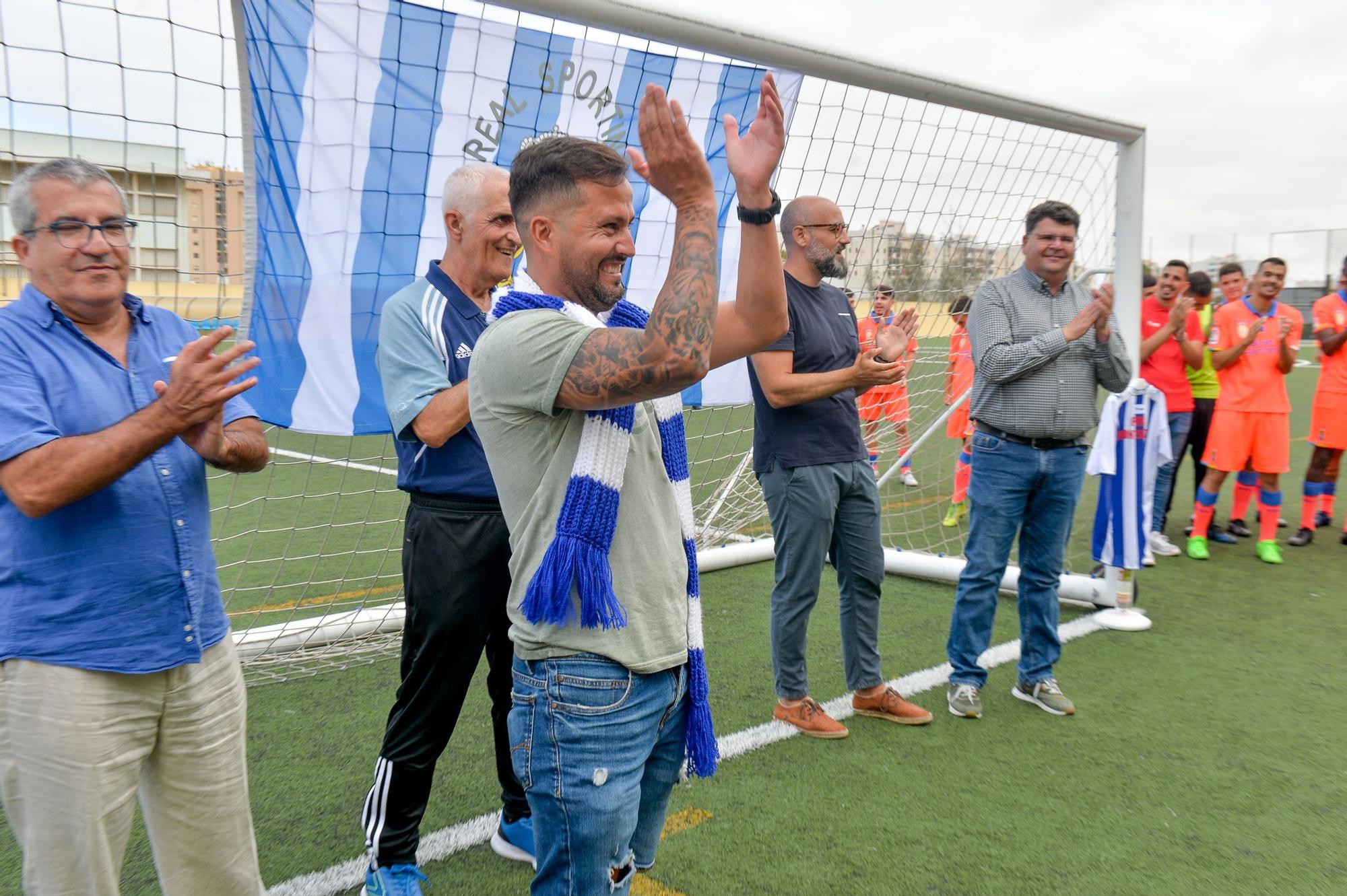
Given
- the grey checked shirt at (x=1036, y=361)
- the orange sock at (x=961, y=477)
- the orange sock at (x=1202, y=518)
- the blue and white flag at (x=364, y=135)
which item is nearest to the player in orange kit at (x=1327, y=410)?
the orange sock at (x=1202, y=518)

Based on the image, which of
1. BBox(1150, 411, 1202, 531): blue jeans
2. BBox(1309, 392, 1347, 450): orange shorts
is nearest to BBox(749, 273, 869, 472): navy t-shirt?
BBox(1150, 411, 1202, 531): blue jeans

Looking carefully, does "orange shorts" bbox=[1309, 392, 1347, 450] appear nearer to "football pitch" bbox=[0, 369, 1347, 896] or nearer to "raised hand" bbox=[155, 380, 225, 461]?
"football pitch" bbox=[0, 369, 1347, 896]

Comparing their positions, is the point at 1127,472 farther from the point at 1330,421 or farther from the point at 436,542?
the point at 436,542

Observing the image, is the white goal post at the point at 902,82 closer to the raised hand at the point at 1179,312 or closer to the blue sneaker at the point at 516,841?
the raised hand at the point at 1179,312

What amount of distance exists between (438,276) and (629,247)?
3.68 ft

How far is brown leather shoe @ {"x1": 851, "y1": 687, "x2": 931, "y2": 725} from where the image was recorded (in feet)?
13.4

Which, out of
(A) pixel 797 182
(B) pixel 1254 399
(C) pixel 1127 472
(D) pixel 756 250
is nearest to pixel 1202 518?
(B) pixel 1254 399

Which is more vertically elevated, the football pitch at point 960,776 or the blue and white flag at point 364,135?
the blue and white flag at point 364,135

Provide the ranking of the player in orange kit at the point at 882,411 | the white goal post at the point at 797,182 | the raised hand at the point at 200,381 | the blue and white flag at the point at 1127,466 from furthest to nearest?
the player in orange kit at the point at 882,411 → the blue and white flag at the point at 1127,466 → the white goal post at the point at 797,182 → the raised hand at the point at 200,381

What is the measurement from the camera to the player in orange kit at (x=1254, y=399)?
6.93m

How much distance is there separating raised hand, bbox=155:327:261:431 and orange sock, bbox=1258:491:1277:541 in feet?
23.2

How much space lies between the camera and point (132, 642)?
6.51 feet

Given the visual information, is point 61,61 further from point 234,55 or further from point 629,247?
point 629,247

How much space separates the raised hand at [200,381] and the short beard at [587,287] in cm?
65
